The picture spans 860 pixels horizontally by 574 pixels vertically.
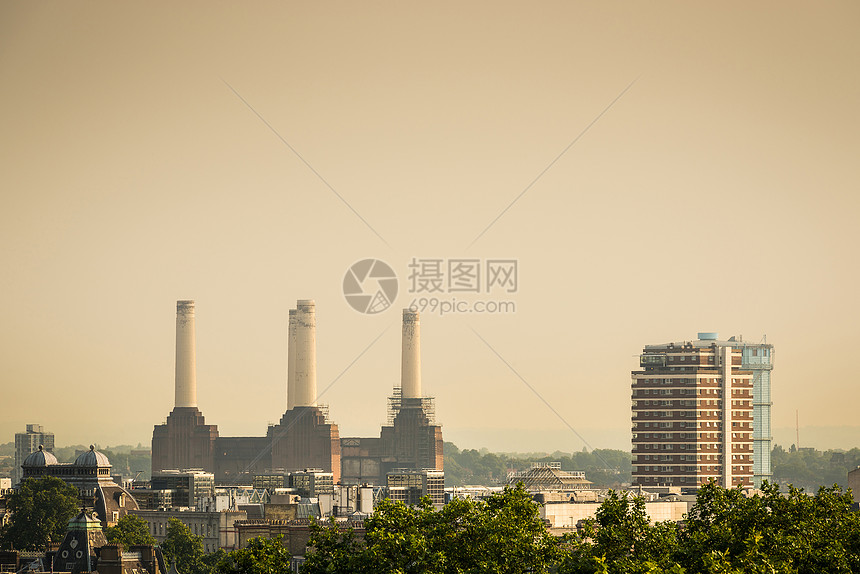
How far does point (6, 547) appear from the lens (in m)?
164

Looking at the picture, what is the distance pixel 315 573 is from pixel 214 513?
131085mm

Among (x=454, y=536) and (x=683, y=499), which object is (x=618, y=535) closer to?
(x=454, y=536)

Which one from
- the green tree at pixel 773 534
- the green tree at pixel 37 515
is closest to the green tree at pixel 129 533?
the green tree at pixel 37 515

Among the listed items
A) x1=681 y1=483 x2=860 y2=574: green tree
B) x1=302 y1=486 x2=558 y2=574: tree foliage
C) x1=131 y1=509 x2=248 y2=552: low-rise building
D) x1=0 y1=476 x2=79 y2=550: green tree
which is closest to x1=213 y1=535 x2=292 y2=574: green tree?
x1=302 y1=486 x2=558 y2=574: tree foliage

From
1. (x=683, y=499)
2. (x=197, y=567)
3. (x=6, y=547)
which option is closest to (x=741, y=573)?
(x=197, y=567)

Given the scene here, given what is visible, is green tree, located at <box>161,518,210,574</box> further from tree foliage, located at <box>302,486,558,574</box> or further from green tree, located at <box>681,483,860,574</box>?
green tree, located at <box>681,483,860,574</box>

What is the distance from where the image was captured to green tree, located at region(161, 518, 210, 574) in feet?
514

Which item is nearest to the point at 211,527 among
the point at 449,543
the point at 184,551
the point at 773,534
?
the point at 184,551

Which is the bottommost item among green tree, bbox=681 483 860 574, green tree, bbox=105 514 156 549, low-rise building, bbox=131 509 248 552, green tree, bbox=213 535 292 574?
low-rise building, bbox=131 509 248 552

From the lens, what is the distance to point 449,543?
216ft

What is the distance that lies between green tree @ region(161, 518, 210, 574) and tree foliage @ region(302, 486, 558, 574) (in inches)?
3450

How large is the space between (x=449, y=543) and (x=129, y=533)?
10930 centimetres

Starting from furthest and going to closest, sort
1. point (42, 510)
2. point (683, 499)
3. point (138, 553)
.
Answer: point (683, 499)
point (42, 510)
point (138, 553)

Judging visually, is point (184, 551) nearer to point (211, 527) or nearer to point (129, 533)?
point (129, 533)
